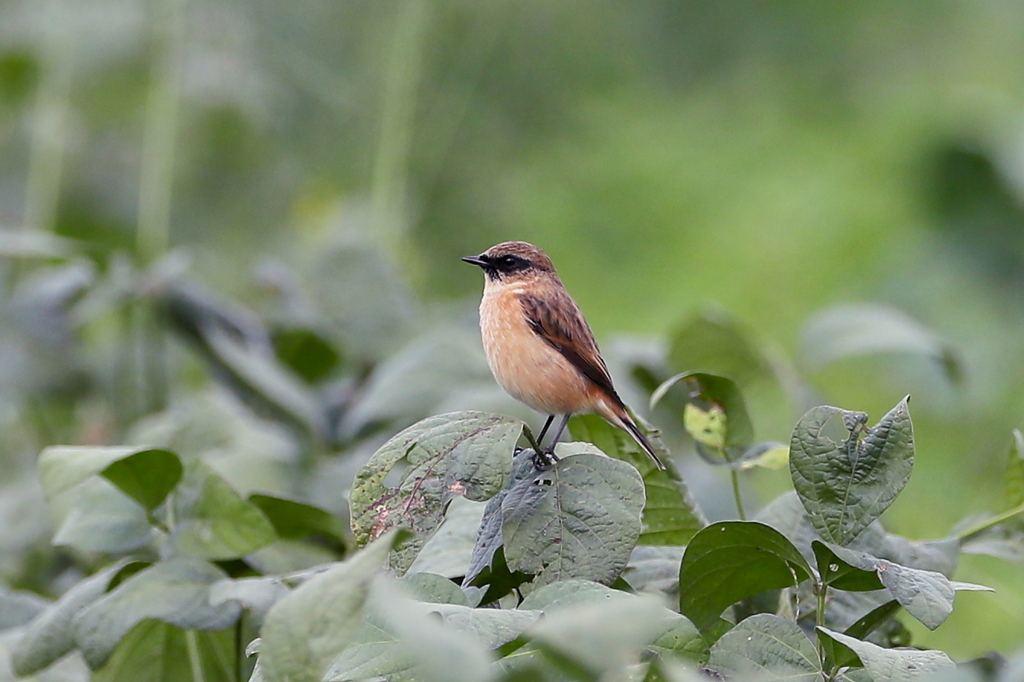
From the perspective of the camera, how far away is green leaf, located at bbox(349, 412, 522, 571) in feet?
3.18

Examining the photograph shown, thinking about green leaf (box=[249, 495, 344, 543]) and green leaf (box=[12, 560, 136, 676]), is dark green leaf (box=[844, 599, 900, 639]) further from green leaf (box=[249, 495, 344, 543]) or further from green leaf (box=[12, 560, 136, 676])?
green leaf (box=[12, 560, 136, 676])

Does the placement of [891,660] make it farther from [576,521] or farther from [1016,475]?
[1016,475]

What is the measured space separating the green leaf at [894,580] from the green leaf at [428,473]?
0.94 ft

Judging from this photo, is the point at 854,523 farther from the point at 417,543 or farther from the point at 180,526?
the point at 180,526

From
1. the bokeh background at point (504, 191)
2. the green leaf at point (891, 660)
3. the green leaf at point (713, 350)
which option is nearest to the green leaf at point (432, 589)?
the green leaf at point (891, 660)

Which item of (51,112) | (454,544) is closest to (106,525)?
(454,544)

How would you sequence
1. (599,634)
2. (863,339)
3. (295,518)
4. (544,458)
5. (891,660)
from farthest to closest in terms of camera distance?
(863,339), (295,518), (544,458), (891,660), (599,634)

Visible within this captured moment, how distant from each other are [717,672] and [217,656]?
64 cm

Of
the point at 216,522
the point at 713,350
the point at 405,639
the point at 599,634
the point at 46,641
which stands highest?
the point at 599,634

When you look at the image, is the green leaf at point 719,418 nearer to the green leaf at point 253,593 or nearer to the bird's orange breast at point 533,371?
the bird's orange breast at point 533,371

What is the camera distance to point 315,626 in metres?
0.68

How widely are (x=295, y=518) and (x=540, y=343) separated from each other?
0.43 m

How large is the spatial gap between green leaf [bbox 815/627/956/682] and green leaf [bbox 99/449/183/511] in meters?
0.75

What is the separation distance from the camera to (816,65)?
206 inches
